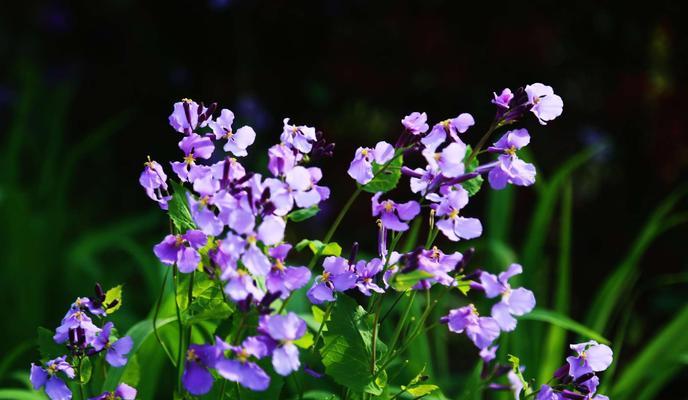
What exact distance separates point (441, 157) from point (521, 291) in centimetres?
14

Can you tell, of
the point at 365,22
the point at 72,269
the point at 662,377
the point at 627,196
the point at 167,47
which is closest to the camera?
the point at 662,377

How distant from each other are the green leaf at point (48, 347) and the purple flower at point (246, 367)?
269mm

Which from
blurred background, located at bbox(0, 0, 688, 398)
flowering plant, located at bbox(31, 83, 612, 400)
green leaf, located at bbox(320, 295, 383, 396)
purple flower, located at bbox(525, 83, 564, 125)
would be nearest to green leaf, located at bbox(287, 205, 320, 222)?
flowering plant, located at bbox(31, 83, 612, 400)

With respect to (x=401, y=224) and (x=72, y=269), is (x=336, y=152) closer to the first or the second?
(x=72, y=269)

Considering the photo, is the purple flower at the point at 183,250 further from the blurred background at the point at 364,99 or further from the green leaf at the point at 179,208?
the blurred background at the point at 364,99

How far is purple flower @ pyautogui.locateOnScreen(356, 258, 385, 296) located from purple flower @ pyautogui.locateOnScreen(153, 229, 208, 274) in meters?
0.16

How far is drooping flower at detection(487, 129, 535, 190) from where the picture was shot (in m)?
0.81

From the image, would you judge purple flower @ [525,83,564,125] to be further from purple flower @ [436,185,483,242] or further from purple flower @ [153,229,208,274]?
purple flower @ [153,229,208,274]

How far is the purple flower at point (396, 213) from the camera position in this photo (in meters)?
0.80

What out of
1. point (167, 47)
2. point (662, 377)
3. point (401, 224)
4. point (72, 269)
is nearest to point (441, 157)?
point (401, 224)

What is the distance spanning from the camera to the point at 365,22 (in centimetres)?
336

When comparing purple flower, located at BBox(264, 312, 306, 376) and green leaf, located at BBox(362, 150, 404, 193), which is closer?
purple flower, located at BBox(264, 312, 306, 376)

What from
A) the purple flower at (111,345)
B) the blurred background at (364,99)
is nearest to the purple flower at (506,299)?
the purple flower at (111,345)

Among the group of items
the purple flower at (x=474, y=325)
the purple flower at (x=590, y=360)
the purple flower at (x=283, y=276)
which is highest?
the purple flower at (x=283, y=276)
